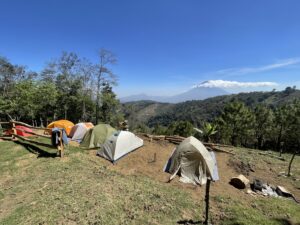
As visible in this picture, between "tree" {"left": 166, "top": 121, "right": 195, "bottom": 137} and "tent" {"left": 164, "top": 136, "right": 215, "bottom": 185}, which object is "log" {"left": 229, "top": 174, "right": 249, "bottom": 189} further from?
"tree" {"left": 166, "top": 121, "right": 195, "bottom": 137}

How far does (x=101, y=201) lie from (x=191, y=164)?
194 inches

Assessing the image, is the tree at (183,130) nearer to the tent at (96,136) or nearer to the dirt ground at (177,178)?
the dirt ground at (177,178)

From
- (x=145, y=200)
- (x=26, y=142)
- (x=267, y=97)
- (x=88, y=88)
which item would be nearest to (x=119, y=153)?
(x=145, y=200)

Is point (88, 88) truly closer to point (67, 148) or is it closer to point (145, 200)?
point (67, 148)

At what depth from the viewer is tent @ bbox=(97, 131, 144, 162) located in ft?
38.8

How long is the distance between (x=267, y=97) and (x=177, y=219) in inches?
8130

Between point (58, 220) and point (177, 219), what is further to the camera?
point (177, 219)

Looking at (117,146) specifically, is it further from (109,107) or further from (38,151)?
(109,107)

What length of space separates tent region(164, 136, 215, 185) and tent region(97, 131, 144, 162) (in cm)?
288

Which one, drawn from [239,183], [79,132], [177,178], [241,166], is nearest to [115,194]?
[177,178]

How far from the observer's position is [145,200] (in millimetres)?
A: 7648

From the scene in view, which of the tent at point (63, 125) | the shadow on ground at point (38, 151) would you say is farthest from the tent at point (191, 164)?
the tent at point (63, 125)

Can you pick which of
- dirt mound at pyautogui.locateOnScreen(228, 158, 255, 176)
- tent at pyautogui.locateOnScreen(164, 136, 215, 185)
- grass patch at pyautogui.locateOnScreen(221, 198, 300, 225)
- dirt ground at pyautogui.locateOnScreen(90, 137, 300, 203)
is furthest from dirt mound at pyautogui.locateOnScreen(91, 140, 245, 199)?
grass patch at pyautogui.locateOnScreen(221, 198, 300, 225)

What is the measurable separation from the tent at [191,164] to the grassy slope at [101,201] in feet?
4.80
